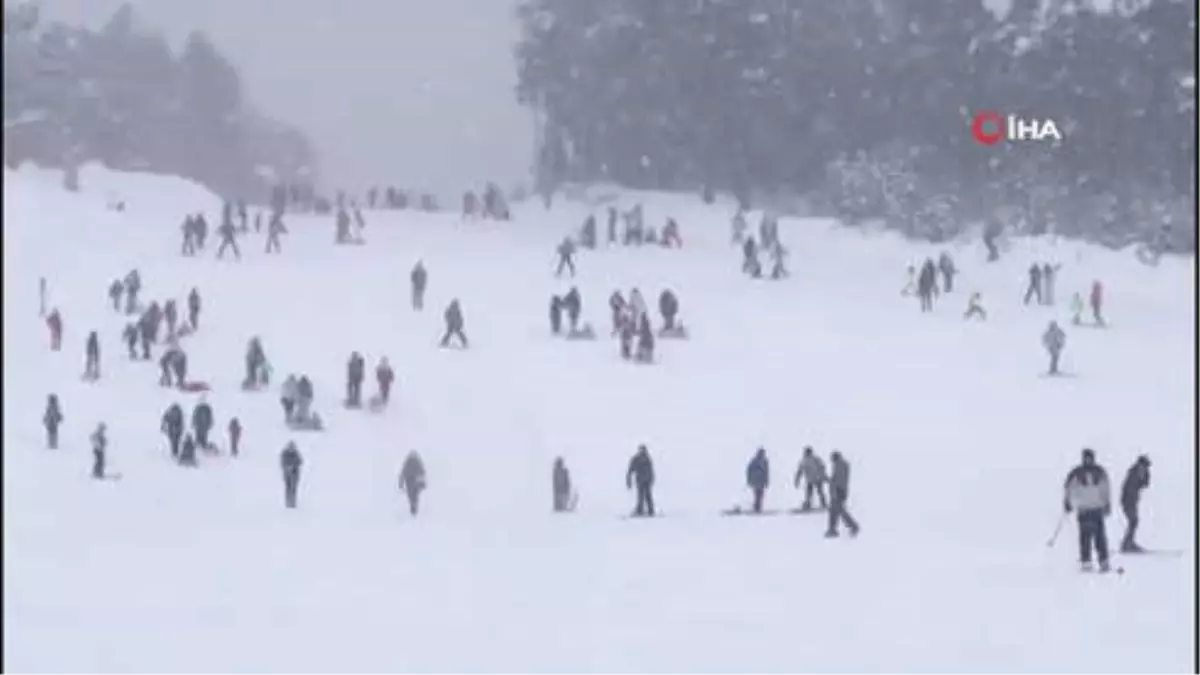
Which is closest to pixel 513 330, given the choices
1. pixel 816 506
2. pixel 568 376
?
pixel 568 376

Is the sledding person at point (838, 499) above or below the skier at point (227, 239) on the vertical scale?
below

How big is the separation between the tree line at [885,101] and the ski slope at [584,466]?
5.33m

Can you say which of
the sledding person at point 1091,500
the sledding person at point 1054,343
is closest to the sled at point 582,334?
the sledding person at point 1054,343

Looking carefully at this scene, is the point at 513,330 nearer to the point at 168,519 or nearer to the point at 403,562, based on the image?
the point at 168,519

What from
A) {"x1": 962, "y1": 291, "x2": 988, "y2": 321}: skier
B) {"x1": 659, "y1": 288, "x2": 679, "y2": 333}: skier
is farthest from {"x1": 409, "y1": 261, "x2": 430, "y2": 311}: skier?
{"x1": 962, "y1": 291, "x2": 988, "y2": 321}: skier

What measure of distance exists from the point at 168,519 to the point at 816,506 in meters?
7.69

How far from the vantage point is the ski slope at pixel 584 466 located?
1706cm

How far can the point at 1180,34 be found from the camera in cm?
5878

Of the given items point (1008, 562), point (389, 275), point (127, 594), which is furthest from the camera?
point (389, 275)

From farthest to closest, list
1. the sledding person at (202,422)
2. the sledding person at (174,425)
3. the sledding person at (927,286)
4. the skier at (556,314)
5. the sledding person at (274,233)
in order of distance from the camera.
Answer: the sledding person at (274,233) → the sledding person at (927,286) → the skier at (556,314) → the sledding person at (202,422) → the sledding person at (174,425)

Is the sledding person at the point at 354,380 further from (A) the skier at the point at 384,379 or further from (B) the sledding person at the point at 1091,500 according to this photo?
(B) the sledding person at the point at 1091,500

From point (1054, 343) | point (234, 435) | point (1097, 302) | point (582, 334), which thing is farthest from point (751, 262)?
point (234, 435)

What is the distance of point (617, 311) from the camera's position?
38375 millimetres

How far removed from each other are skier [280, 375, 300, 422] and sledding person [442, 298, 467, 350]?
232 inches
